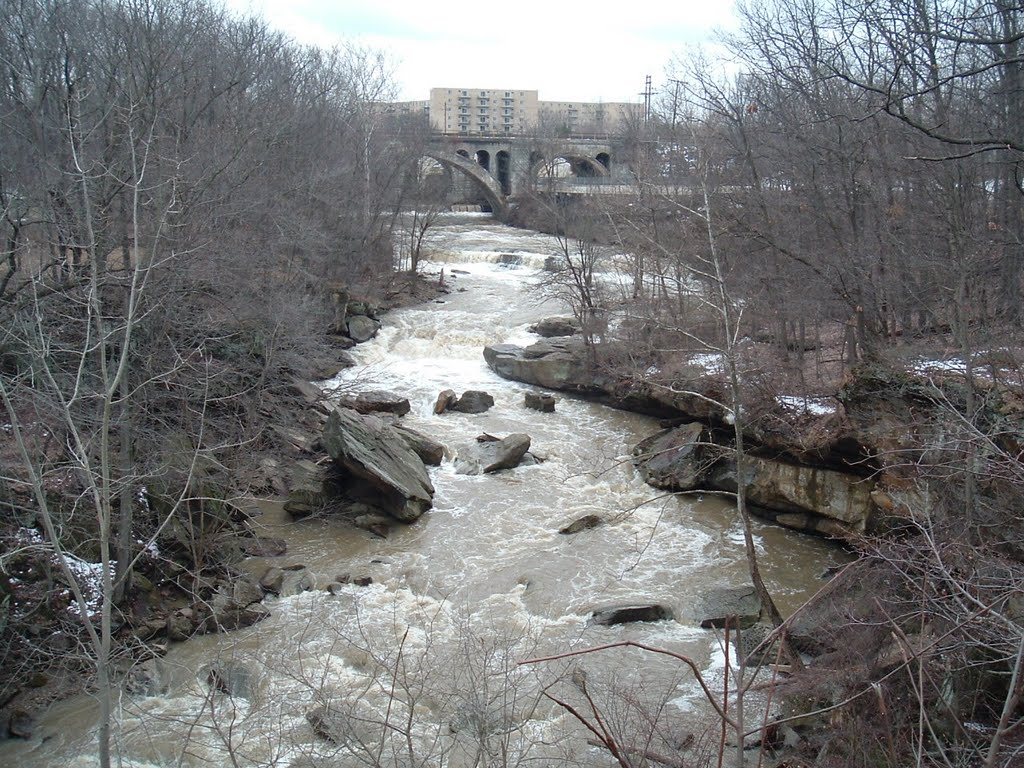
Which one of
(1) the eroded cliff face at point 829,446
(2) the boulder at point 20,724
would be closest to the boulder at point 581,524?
(1) the eroded cliff face at point 829,446

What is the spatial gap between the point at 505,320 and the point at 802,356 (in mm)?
11995

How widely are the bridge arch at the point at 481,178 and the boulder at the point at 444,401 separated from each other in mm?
28642

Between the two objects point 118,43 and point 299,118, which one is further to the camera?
point 299,118

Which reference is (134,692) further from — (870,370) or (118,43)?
(118,43)

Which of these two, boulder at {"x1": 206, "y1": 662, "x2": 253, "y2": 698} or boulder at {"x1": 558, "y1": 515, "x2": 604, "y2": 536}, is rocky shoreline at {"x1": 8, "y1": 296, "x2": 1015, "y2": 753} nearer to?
boulder at {"x1": 558, "y1": 515, "x2": 604, "y2": 536}

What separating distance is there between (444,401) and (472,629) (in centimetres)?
1058

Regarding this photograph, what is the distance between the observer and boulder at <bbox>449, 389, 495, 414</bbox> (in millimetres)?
21672

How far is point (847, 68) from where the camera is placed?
15469mm

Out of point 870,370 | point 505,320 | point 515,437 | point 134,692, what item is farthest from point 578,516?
point 505,320

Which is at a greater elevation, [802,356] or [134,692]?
[802,356]

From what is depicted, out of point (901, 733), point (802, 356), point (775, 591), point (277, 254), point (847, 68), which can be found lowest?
point (775, 591)

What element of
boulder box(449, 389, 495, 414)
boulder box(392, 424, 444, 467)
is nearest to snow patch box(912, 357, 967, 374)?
boulder box(392, 424, 444, 467)

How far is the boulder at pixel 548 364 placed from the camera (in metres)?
23.0

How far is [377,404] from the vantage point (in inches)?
826
